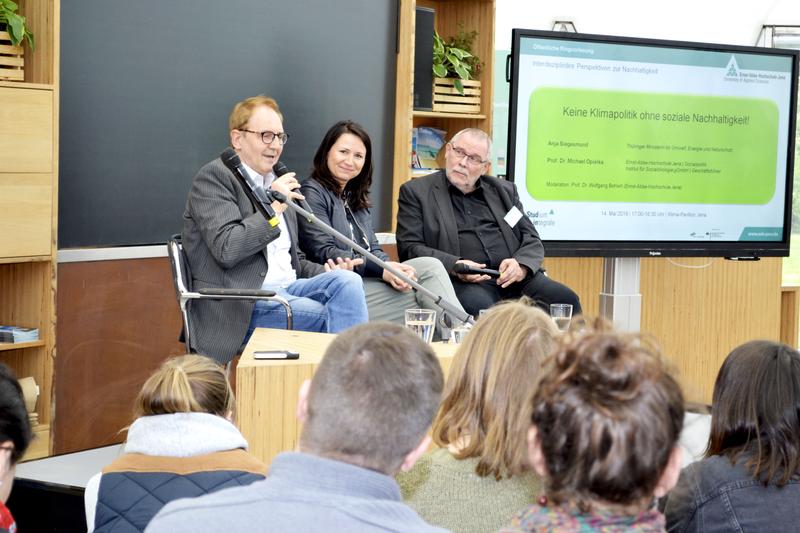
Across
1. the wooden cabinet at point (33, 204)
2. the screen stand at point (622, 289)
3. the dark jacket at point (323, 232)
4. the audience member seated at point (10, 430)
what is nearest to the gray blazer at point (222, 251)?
the dark jacket at point (323, 232)

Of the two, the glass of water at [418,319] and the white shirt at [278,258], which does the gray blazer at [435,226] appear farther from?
the glass of water at [418,319]

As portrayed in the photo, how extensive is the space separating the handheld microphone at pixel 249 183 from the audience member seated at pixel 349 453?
2.19m

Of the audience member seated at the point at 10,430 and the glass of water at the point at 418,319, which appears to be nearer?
the audience member seated at the point at 10,430

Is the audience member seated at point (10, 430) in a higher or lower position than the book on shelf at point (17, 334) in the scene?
higher

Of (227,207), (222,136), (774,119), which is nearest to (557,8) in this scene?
(774,119)

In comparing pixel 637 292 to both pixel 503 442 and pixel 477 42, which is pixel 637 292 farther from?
pixel 503 442

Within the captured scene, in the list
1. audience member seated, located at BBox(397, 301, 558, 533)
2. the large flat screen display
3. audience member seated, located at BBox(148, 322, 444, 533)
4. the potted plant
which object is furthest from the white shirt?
audience member seated, located at BBox(148, 322, 444, 533)

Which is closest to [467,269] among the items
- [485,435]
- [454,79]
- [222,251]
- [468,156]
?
[468,156]

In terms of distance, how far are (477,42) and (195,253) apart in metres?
2.60

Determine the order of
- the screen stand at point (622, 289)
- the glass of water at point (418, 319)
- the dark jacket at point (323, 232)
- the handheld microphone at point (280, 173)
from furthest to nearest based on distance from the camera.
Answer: the screen stand at point (622, 289)
the dark jacket at point (323, 232)
the handheld microphone at point (280, 173)
the glass of water at point (418, 319)

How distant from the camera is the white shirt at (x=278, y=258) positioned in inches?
142

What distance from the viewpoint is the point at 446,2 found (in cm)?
555

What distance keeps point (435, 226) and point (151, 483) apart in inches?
107

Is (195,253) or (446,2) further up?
(446,2)
